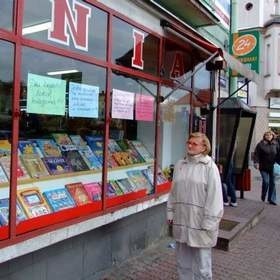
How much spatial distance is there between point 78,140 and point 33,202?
1.23 meters

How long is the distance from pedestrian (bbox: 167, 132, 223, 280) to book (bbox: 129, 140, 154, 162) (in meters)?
1.74

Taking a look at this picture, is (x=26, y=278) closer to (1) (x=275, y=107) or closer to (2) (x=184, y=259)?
(2) (x=184, y=259)

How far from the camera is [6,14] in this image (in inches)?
137

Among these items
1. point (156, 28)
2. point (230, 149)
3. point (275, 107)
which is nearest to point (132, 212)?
point (156, 28)

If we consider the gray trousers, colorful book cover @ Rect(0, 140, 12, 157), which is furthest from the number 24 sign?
colorful book cover @ Rect(0, 140, 12, 157)

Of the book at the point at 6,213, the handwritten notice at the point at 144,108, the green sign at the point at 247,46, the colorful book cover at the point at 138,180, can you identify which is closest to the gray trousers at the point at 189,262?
the colorful book cover at the point at 138,180

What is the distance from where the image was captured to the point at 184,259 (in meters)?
4.22

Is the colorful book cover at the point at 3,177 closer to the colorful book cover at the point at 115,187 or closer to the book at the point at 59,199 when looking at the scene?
the book at the point at 59,199

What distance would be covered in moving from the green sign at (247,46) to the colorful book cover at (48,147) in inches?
248

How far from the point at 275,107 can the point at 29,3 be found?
1945 centimetres

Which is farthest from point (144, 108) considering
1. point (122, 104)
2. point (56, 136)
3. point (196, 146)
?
point (196, 146)

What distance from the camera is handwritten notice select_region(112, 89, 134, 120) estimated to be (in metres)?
5.04

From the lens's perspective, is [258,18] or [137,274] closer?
[137,274]

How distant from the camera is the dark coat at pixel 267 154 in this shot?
959 centimetres
